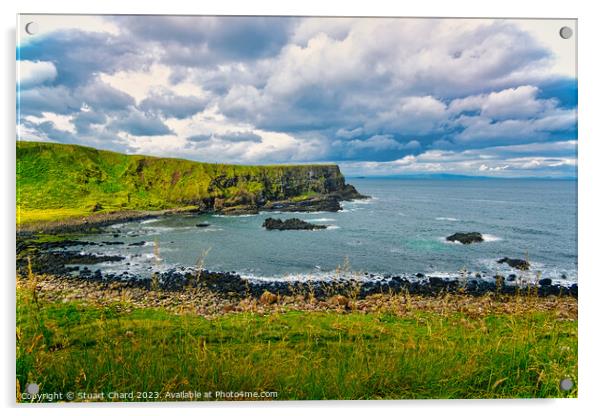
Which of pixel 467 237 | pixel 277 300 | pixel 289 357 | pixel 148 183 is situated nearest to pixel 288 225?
pixel 277 300

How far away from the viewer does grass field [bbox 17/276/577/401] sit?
3590mm

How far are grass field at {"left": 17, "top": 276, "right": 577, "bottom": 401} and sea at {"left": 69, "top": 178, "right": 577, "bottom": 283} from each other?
0.79 m

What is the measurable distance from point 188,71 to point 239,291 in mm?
3153

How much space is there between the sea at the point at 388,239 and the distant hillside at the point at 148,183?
0.39m

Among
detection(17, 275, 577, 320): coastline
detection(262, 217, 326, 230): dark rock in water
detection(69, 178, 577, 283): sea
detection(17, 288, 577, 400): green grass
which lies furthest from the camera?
detection(262, 217, 326, 230): dark rock in water

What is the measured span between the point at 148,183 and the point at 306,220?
104 inches

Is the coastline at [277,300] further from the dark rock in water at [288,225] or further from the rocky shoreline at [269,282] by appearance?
the dark rock in water at [288,225]

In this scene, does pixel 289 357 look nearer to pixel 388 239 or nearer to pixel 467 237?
pixel 388 239

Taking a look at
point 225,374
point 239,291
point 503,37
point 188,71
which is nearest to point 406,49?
point 503,37

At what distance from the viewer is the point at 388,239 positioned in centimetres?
485

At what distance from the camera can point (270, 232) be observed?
5.29 meters

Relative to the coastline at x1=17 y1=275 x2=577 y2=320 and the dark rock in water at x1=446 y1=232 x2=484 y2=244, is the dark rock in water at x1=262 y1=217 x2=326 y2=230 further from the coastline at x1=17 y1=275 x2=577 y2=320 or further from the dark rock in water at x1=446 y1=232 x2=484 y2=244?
the dark rock in water at x1=446 y1=232 x2=484 y2=244

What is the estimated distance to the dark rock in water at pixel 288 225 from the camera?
16.9 feet

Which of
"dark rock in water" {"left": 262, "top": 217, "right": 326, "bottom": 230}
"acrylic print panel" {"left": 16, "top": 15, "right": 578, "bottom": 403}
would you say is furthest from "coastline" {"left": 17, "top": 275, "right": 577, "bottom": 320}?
"dark rock in water" {"left": 262, "top": 217, "right": 326, "bottom": 230}
